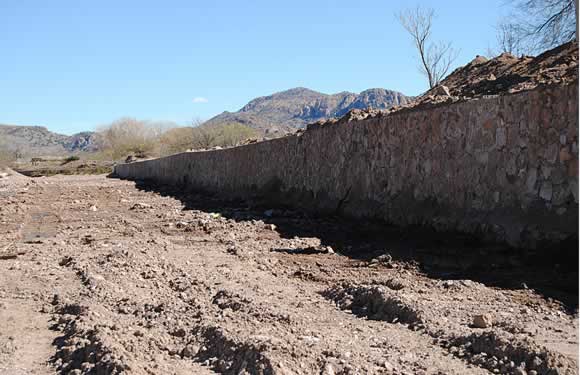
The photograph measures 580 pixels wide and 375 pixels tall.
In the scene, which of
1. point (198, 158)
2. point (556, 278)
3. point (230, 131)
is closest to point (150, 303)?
point (556, 278)

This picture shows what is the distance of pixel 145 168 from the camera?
130 feet

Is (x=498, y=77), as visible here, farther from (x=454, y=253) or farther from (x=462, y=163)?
(x=454, y=253)

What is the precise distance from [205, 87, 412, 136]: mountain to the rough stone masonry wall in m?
86.7

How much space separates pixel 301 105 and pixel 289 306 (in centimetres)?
13509

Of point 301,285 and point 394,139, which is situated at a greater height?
point 394,139

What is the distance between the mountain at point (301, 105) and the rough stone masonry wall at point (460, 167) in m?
86.7

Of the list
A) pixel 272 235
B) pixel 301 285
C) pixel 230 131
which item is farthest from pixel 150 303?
pixel 230 131

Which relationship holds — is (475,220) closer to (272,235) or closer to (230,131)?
(272,235)

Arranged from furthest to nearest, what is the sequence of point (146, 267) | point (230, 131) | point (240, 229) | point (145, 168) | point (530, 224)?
point (230, 131) < point (145, 168) < point (240, 229) < point (146, 267) < point (530, 224)

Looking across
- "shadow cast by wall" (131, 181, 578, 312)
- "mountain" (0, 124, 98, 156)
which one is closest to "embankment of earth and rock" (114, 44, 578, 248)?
"shadow cast by wall" (131, 181, 578, 312)

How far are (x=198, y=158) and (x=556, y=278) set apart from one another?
19832 mm

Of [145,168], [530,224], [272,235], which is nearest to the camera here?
[530,224]

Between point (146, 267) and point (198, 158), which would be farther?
point (198, 158)

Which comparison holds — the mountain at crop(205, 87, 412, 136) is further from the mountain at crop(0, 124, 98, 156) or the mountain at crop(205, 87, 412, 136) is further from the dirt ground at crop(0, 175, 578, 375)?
the dirt ground at crop(0, 175, 578, 375)
